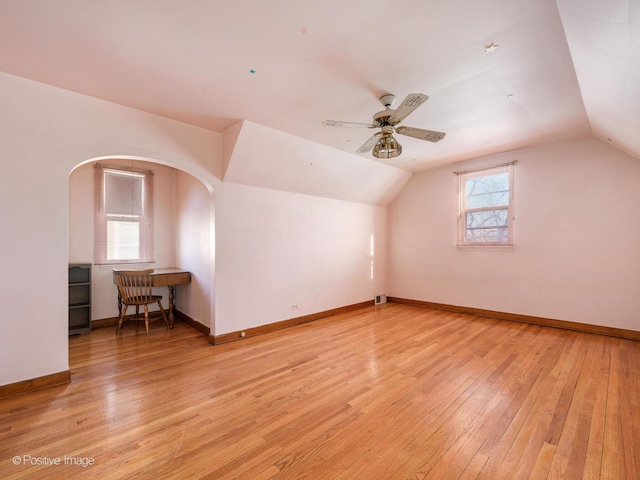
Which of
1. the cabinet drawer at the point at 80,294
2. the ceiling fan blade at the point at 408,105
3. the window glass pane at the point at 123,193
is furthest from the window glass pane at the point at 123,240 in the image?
the ceiling fan blade at the point at 408,105

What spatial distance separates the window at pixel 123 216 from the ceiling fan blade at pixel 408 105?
4273 mm

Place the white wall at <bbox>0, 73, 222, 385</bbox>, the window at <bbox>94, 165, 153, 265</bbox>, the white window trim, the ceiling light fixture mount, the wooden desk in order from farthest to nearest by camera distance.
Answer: the white window trim < the window at <bbox>94, 165, 153, 265</bbox> < the wooden desk < the ceiling light fixture mount < the white wall at <bbox>0, 73, 222, 385</bbox>

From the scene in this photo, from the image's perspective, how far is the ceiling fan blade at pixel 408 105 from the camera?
6.92ft

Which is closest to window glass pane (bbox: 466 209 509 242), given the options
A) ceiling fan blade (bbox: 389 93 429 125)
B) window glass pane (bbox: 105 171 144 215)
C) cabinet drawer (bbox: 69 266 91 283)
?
ceiling fan blade (bbox: 389 93 429 125)

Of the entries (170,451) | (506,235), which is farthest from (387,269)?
(170,451)

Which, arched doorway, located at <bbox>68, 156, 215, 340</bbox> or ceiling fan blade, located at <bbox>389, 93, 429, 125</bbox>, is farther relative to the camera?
arched doorway, located at <bbox>68, 156, 215, 340</bbox>

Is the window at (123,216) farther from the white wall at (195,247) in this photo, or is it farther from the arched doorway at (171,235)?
the white wall at (195,247)

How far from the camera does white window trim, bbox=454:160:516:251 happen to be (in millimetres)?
4727

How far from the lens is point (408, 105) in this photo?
7.45 ft

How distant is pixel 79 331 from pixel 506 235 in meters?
6.91

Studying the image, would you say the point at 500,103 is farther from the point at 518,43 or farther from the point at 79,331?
the point at 79,331

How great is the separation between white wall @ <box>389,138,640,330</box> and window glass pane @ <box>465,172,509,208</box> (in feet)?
0.64

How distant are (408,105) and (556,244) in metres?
3.80

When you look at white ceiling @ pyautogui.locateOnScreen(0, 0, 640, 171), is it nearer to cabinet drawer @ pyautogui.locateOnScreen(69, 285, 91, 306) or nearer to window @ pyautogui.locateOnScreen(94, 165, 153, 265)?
window @ pyautogui.locateOnScreen(94, 165, 153, 265)
